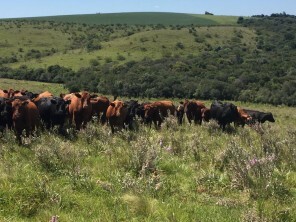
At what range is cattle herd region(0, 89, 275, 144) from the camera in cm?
1186

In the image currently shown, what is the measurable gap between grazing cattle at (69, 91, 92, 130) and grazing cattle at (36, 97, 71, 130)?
0.59 meters

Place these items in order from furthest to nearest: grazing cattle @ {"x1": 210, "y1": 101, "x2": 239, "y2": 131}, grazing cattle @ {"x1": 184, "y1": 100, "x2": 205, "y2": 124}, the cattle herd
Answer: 1. grazing cattle @ {"x1": 184, "y1": 100, "x2": 205, "y2": 124}
2. grazing cattle @ {"x1": 210, "y1": 101, "x2": 239, "y2": 131}
3. the cattle herd

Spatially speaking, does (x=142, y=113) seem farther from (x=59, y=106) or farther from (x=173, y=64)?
(x=173, y=64)

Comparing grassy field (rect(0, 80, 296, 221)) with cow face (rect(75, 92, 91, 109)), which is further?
cow face (rect(75, 92, 91, 109))

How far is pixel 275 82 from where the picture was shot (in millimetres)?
69000

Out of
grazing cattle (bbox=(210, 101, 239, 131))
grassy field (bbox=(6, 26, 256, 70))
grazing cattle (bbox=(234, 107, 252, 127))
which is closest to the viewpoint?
grazing cattle (bbox=(210, 101, 239, 131))

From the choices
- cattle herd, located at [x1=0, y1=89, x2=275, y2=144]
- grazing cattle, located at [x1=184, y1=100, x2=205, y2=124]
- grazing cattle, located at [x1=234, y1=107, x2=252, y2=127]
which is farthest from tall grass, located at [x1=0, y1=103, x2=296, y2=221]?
grazing cattle, located at [x1=184, y1=100, x2=205, y2=124]

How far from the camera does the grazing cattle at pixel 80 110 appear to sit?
45.5ft

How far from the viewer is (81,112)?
13906mm

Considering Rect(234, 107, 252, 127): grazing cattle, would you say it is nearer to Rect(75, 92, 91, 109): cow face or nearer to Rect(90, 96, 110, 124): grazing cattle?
Rect(90, 96, 110, 124): grazing cattle

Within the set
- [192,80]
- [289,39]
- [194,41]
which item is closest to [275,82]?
[192,80]

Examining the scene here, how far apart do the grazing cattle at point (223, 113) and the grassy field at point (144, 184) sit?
24.8 ft

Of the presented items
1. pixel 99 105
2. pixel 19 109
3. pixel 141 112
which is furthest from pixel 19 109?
pixel 141 112

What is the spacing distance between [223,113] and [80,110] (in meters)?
6.37
